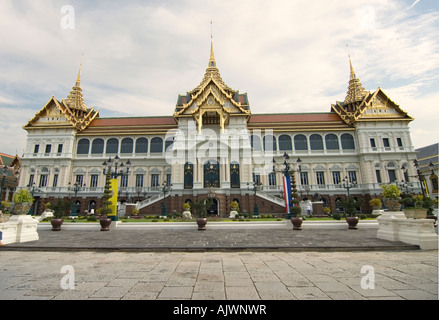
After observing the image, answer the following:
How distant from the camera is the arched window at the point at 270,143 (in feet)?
116

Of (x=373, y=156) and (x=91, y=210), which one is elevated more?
(x=373, y=156)

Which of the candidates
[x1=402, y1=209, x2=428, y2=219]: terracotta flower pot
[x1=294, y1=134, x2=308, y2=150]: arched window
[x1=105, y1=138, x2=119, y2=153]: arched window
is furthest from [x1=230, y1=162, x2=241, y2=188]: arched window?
[x1=402, y1=209, x2=428, y2=219]: terracotta flower pot

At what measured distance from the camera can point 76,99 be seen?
42.7 m

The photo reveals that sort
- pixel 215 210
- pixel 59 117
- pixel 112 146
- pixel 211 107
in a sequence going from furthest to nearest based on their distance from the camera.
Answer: pixel 59 117 < pixel 112 146 < pixel 211 107 < pixel 215 210

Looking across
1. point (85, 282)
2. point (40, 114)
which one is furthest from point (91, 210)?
point (85, 282)

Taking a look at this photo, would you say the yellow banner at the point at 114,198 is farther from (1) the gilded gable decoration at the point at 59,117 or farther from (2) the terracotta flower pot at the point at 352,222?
(1) the gilded gable decoration at the point at 59,117

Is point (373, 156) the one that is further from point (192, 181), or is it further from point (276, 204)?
point (192, 181)

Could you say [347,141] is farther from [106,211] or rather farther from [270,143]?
[106,211]

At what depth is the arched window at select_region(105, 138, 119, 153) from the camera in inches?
1437

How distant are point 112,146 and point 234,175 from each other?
2134 cm

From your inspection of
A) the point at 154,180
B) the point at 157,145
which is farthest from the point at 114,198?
the point at 157,145
